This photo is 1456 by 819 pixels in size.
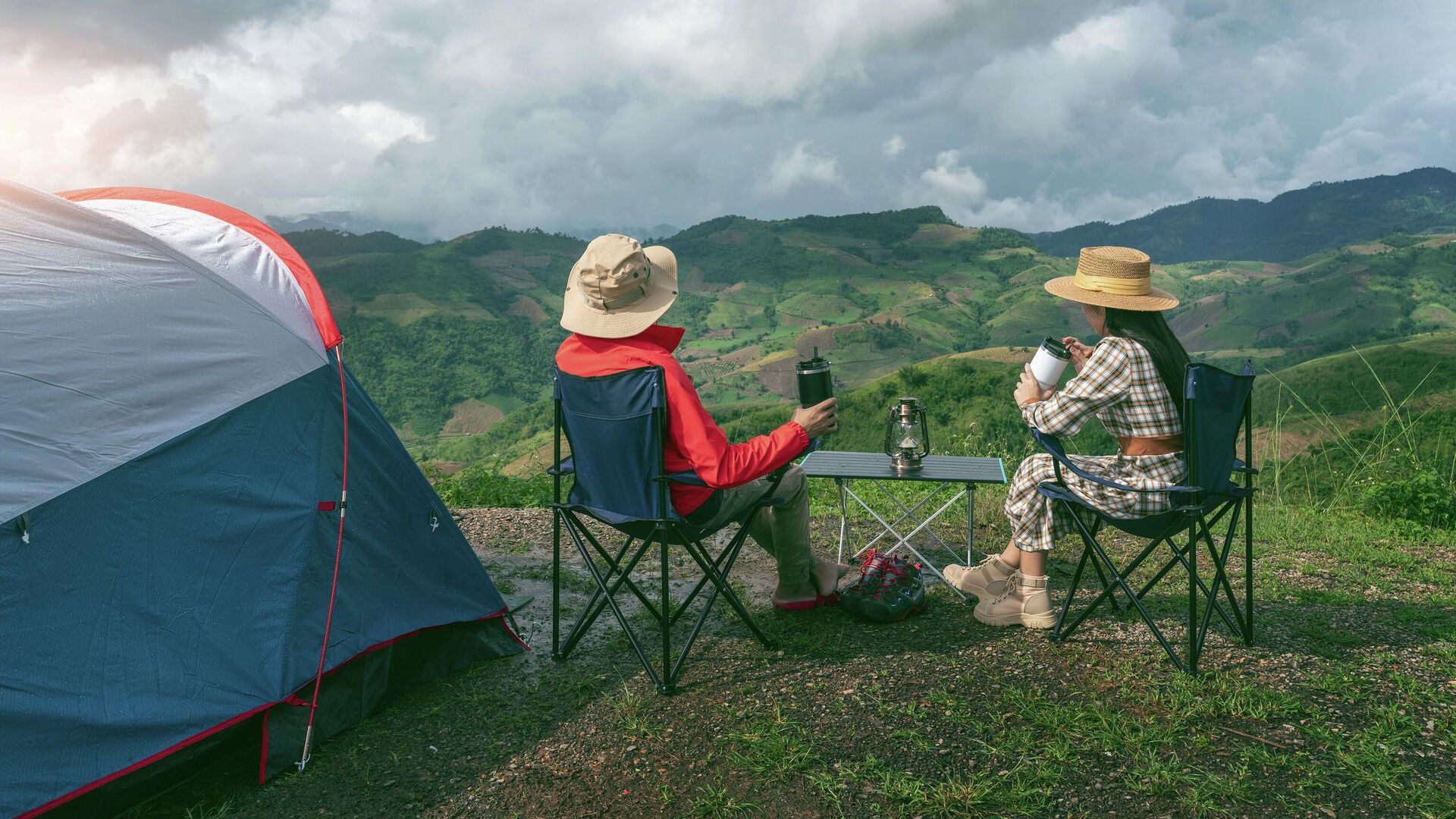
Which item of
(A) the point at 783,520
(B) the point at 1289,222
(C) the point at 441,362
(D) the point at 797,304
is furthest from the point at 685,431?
(B) the point at 1289,222

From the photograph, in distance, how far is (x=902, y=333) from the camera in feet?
291

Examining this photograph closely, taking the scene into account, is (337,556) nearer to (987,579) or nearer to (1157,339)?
(987,579)

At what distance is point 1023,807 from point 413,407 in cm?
7665

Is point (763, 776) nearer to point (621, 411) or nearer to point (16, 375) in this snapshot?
point (621, 411)

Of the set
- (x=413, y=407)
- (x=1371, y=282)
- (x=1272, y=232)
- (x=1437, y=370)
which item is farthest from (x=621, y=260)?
(x=1272, y=232)

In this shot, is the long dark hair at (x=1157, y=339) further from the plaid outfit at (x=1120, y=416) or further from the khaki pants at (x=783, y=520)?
the khaki pants at (x=783, y=520)

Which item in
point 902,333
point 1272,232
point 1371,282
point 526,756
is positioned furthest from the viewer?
point 1272,232

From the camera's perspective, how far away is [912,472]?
173 inches

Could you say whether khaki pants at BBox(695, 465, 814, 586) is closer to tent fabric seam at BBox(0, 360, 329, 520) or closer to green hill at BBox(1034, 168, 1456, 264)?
tent fabric seam at BBox(0, 360, 329, 520)

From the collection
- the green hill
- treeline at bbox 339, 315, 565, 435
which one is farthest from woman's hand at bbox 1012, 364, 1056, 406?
the green hill

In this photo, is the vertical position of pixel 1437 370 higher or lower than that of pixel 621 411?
lower

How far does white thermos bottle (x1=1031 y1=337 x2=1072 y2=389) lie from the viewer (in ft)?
11.0

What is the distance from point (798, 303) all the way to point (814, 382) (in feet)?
339

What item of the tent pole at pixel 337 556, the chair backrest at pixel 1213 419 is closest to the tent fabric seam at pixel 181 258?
the tent pole at pixel 337 556
